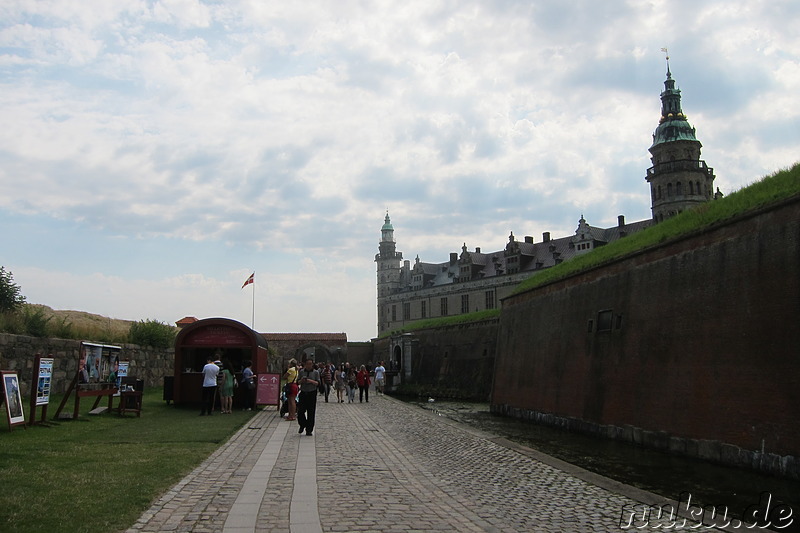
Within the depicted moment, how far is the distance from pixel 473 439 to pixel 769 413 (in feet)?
21.7

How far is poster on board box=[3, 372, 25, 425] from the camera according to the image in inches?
470

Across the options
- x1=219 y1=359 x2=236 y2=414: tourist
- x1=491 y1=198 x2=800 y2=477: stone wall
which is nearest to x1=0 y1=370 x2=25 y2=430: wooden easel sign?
x1=219 y1=359 x2=236 y2=414: tourist

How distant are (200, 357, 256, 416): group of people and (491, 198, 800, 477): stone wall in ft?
34.0

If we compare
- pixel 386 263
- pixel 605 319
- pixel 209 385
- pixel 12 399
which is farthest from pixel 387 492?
pixel 386 263

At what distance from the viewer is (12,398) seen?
40.0ft

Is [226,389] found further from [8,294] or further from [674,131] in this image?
[674,131]

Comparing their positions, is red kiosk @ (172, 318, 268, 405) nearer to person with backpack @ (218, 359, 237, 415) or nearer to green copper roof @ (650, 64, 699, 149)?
person with backpack @ (218, 359, 237, 415)

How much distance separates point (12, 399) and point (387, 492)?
25.6ft

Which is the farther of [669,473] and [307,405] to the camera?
[307,405]

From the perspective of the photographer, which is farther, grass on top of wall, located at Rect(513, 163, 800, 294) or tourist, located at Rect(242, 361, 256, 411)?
tourist, located at Rect(242, 361, 256, 411)

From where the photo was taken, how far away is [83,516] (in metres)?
6.64

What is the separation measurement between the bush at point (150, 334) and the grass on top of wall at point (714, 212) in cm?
1980

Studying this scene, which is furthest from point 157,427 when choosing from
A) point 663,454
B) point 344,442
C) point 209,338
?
point 663,454

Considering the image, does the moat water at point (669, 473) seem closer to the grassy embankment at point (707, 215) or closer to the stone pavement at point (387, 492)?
the stone pavement at point (387, 492)
